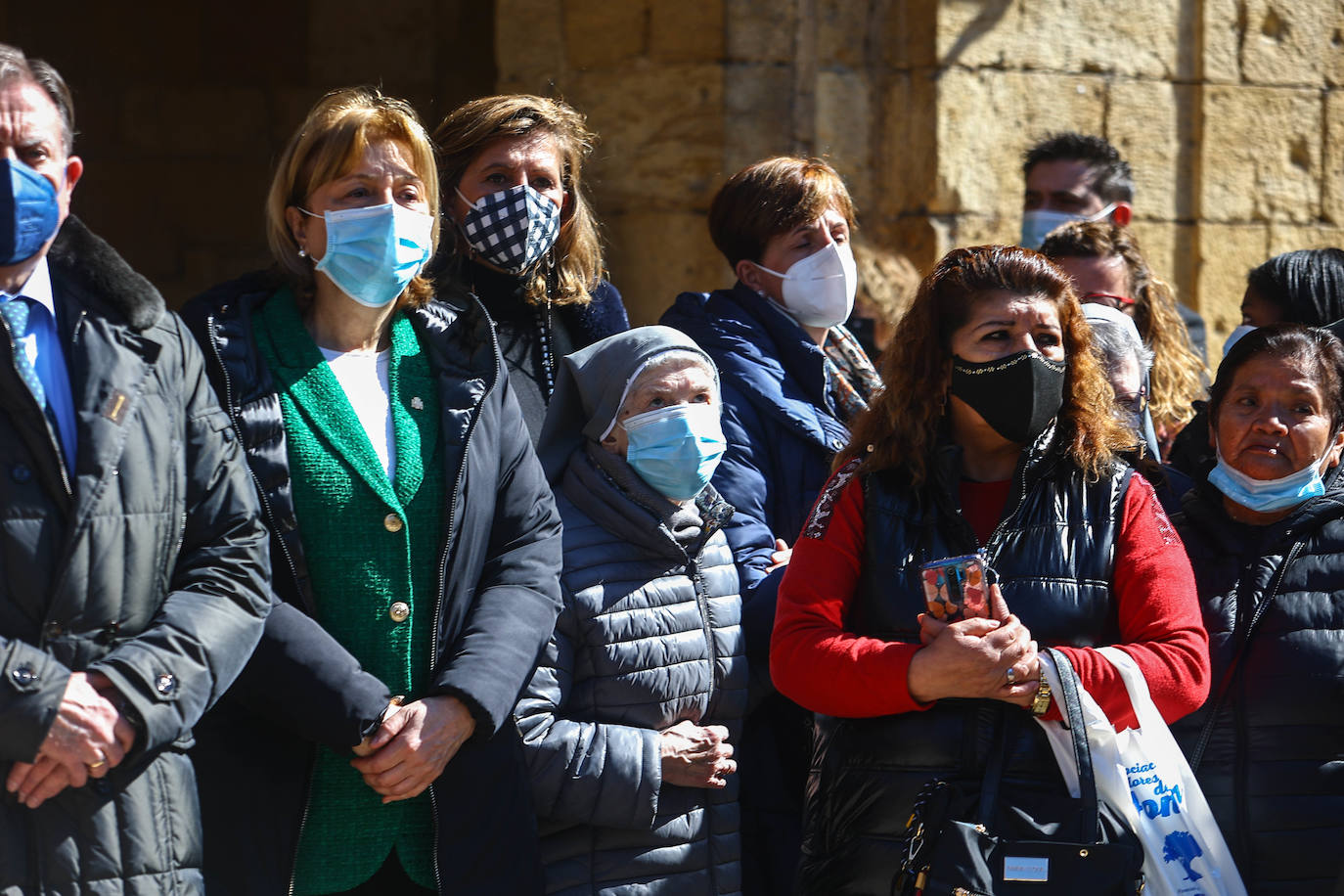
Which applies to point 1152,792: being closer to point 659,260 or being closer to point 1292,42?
point 659,260

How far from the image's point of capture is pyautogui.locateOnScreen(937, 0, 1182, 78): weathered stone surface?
20.6 ft

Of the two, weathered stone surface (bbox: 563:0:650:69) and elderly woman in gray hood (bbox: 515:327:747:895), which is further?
weathered stone surface (bbox: 563:0:650:69)

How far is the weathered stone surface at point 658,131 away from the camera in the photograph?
6.07 metres

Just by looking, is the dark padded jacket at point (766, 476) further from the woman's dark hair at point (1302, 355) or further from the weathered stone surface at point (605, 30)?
the weathered stone surface at point (605, 30)

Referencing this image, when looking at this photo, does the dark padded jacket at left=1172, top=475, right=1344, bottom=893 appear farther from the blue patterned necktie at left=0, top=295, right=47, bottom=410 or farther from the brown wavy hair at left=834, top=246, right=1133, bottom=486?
the blue patterned necktie at left=0, top=295, right=47, bottom=410

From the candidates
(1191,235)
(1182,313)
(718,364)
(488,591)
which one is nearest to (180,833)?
(488,591)

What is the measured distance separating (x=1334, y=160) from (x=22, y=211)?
6021 mm

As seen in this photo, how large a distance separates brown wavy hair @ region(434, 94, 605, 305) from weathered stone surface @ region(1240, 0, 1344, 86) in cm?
394

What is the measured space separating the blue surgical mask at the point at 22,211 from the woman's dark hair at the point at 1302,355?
2.42 metres

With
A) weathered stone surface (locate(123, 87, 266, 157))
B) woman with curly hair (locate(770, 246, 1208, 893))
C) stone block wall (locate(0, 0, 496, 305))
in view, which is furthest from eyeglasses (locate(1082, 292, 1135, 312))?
weathered stone surface (locate(123, 87, 266, 157))

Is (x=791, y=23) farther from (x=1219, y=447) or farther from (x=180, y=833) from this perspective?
(x=180, y=833)

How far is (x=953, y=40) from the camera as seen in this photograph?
20.6ft

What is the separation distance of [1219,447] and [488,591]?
1.63 metres

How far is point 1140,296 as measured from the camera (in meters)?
4.80
